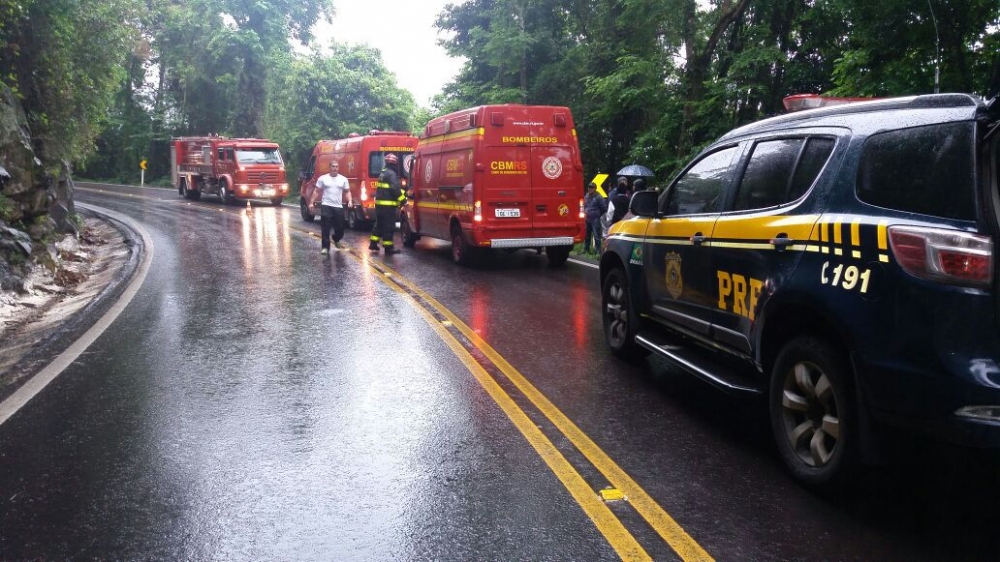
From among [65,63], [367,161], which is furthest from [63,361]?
[367,161]

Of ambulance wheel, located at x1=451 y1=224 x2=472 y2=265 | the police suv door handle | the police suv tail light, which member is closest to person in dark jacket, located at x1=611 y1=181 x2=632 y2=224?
ambulance wheel, located at x1=451 y1=224 x2=472 y2=265

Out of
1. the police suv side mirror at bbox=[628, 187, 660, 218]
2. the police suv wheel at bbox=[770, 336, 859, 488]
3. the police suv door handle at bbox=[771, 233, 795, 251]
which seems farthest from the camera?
the police suv side mirror at bbox=[628, 187, 660, 218]

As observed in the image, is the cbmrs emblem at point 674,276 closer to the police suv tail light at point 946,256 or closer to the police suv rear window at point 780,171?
the police suv rear window at point 780,171

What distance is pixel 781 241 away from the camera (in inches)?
173

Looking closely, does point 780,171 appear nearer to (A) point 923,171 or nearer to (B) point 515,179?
(A) point 923,171

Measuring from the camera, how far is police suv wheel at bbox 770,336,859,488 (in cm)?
387

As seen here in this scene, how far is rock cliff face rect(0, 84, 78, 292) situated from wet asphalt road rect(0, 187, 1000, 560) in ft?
14.4

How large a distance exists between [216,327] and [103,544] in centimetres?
536

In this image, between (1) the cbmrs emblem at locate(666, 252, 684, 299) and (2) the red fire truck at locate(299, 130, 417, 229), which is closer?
(1) the cbmrs emblem at locate(666, 252, 684, 299)

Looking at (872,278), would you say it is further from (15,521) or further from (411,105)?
(411,105)

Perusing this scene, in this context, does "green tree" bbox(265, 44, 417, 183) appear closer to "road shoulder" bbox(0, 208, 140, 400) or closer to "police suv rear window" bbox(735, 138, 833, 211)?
"road shoulder" bbox(0, 208, 140, 400)

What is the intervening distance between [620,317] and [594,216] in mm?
9210

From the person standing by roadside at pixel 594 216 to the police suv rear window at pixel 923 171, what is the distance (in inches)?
472

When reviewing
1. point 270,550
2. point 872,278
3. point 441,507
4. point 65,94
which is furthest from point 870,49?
point 65,94
